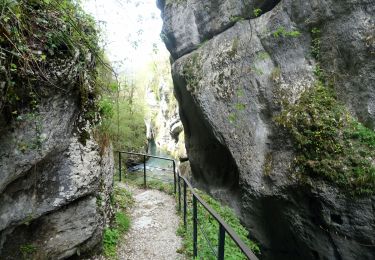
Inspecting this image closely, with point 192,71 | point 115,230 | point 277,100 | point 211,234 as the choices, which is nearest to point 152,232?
point 115,230

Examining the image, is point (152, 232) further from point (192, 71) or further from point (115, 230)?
point (192, 71)

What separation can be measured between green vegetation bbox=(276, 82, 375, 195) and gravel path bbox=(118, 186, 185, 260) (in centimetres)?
281

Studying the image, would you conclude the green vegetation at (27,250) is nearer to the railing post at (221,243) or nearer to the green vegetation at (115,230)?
the green vegetation at (115,230)

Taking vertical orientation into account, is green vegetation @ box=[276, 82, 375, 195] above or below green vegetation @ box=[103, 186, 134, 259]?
above

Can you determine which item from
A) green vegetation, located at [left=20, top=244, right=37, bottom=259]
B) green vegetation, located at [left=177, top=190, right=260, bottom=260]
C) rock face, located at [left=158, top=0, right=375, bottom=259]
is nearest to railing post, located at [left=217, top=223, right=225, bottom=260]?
green vegetation, located at [left=177, top=190, right=260, bottom=260]

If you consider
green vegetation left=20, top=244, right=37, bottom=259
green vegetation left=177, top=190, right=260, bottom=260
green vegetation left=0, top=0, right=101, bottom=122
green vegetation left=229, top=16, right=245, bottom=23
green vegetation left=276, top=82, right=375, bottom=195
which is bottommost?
green vegetation left=177, top=190, right=260, bottom=260

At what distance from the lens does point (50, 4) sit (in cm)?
343

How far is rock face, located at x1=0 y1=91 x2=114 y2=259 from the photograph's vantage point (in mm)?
3174

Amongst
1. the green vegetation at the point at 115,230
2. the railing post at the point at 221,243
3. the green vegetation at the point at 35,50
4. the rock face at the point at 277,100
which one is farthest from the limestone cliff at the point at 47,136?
the rock face at the point at 277,100

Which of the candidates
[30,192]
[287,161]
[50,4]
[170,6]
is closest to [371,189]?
[287,161]

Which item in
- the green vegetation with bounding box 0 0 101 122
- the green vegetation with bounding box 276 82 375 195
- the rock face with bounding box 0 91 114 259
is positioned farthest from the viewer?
the green vegetation with bounding box 276 82 375 195

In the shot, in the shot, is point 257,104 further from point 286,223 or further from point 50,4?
point 50,4

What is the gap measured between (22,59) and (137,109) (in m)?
19.8

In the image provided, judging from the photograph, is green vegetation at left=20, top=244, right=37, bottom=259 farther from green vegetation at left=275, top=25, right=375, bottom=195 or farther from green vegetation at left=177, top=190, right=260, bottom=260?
green vegetation at left=275, top=25, right=375, bottom=195
